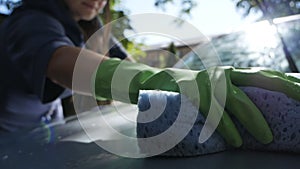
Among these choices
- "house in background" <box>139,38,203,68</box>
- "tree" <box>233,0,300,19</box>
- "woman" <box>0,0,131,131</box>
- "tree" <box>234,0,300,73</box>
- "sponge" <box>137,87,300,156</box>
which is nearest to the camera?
"sponge" <box>137,87,300,156</box>

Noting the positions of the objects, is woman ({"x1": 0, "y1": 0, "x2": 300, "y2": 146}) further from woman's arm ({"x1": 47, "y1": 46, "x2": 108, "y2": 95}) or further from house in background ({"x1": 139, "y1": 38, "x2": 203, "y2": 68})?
house in background ({"x1": 139, "y1": 38, "x2": 203, "y2": 68})

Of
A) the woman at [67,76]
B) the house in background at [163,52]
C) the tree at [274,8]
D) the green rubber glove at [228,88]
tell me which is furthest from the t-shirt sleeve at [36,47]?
the house in background at [163,52]

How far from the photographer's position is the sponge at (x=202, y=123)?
1.67 feet

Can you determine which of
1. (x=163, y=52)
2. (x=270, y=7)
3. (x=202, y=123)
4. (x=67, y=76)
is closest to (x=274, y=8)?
(x=270, y=7)

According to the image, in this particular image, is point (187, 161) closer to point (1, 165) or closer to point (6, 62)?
point (1, 165)

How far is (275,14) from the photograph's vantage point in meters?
A: 1.84

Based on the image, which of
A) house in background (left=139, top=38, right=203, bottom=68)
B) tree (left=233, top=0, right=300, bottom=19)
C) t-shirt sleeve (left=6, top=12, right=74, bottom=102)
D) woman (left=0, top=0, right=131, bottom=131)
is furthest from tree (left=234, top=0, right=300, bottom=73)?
t-shirt sleeve (left=6, top=12, right=74, bottom=102)

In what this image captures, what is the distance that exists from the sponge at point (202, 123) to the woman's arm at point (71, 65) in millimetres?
230

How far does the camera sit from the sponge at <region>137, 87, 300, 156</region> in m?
0.51

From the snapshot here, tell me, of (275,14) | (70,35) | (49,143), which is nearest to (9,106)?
(70,35)

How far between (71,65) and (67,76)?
0.04 meters

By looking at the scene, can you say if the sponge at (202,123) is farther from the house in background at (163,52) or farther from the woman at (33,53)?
the house in background at (163,52)

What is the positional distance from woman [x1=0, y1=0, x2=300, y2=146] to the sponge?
0.01 m

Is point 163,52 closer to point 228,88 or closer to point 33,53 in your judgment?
point 33,53
